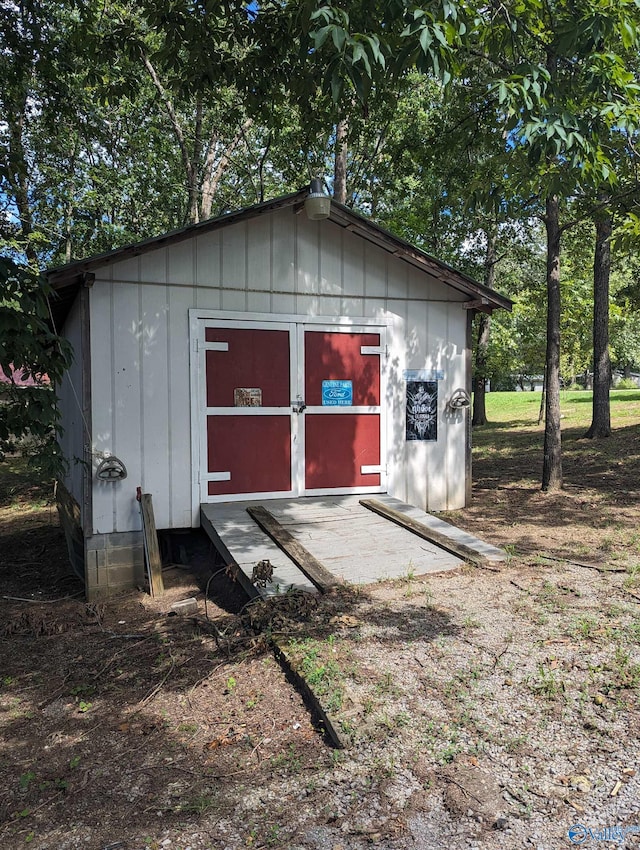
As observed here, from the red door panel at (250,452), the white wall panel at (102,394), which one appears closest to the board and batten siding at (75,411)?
the white wall panel at (102,394)

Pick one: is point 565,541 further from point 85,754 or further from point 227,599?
point 85,754

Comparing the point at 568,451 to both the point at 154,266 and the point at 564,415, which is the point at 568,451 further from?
the point at 154,266

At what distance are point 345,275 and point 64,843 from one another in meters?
6.07

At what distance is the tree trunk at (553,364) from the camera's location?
8.66m

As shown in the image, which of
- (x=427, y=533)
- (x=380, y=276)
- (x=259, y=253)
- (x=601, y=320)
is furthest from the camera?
(x=601, y=320)

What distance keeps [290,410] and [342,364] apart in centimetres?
88

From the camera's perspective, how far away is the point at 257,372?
6.82 metres

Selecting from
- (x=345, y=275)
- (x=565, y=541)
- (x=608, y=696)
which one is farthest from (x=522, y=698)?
(x=345, y=275)

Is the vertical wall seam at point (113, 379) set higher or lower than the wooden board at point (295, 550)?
higher

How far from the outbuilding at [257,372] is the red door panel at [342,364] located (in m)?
0.02

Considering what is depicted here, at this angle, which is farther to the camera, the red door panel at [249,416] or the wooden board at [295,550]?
the red door panel at [249,416]

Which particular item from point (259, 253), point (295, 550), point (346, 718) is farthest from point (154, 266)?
point (346, 718)

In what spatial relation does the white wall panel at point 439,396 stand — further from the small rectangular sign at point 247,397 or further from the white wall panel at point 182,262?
the white wall panel at point 182,262

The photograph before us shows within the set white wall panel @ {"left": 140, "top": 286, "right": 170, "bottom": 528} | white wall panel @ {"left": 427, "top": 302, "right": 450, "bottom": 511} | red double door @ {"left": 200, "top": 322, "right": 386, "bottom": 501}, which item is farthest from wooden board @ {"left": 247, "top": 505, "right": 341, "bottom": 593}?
white wall panel @ {"left": 427, "top": 302, "right": 450, "bottom": 511}
